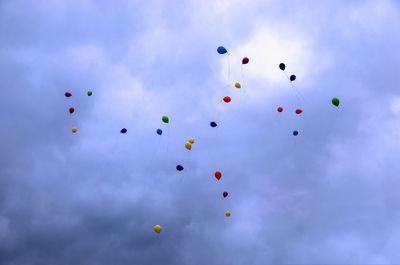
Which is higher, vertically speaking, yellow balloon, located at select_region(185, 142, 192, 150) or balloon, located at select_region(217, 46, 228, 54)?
balloon, located at select_region(217, 46, 228, 54)

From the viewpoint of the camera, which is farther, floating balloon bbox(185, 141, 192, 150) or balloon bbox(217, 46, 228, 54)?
floating balloon bbox(185, 141, 192, 150)

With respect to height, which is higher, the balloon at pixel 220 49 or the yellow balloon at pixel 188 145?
the balloon at pixel 220 49

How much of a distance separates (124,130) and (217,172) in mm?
5584

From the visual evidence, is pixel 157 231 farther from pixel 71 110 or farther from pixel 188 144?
pixel 71 110

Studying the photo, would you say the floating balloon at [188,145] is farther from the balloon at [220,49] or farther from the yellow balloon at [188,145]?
the balloon at [220,49]

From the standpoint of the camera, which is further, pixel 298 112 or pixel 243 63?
pixel 298 112

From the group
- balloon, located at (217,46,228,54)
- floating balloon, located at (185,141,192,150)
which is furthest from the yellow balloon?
balloon, located at (217,46,228,54)

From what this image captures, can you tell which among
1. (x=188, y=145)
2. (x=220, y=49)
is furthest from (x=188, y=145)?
(x=220, y=49)

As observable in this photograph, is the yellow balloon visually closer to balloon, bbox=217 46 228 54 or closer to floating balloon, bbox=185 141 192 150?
floating balloon, bbox=185 141 192 150

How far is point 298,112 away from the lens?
2456 cm

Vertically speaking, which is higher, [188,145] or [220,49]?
[220,49]

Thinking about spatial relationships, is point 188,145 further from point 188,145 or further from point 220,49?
point 220,49

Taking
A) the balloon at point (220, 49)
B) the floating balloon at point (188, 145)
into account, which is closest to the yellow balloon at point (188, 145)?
the floating balloon at point (188, 145)

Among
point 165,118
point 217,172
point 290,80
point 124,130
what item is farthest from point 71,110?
point 290,80
